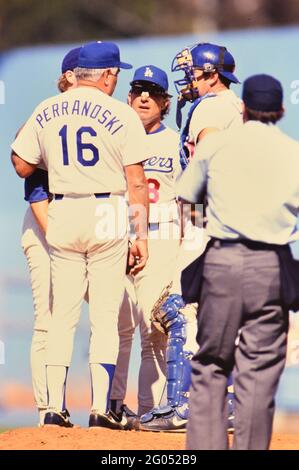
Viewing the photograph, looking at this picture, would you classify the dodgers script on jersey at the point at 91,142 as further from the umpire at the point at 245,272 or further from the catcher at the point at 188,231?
the umpire at the point at 245,272

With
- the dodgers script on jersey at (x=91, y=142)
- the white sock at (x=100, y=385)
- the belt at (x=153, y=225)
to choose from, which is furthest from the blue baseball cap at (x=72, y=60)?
the white sock at (x=100, y=385)

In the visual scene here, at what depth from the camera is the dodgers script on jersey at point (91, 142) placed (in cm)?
797

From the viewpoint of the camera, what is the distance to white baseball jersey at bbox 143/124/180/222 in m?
8.77

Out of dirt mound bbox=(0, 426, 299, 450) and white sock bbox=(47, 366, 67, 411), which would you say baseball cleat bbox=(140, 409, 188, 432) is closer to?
dirt mound bbox=(0, 426, 299, 450)

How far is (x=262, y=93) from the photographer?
6.49 metres

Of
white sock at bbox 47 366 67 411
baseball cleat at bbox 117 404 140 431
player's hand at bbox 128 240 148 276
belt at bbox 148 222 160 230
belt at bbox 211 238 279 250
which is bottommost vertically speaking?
baseball cleat at bbox 117 404 140 431

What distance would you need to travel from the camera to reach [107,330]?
799cm

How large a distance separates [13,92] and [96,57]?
528 centimetres

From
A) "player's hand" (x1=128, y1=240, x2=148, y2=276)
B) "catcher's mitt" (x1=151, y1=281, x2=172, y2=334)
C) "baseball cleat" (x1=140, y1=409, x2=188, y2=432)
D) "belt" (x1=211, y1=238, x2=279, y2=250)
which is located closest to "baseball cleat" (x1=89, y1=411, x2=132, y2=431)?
"baseball cleat" (x1=140, y1=409, x2=188, y2=432)

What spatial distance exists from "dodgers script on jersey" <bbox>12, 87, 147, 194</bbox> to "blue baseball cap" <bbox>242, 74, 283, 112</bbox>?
5.10 feet

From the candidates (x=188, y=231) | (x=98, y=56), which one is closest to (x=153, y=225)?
(x=188, y=231)

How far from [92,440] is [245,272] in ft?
5.04

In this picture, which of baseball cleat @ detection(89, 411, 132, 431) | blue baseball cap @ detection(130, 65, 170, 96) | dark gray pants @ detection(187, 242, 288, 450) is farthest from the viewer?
blue baseball cap @ detection(130, 65, 170, 96)
